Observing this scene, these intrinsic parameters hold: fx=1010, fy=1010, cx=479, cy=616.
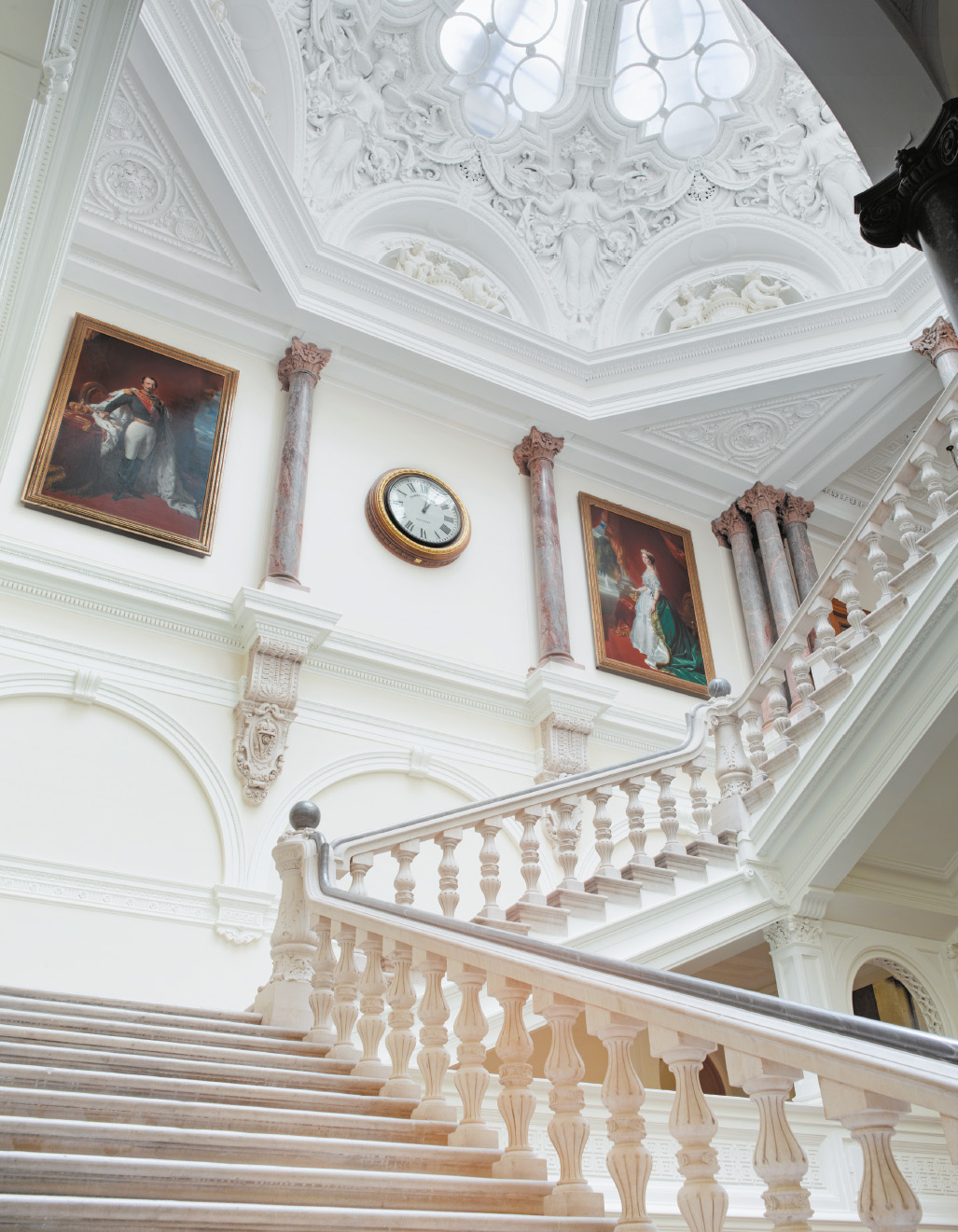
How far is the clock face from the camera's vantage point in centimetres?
1104

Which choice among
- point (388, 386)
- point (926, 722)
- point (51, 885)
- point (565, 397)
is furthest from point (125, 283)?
point (926, 722)

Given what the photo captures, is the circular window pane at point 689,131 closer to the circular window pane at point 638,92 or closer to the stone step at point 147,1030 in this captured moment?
the circular window pane at point 638,92

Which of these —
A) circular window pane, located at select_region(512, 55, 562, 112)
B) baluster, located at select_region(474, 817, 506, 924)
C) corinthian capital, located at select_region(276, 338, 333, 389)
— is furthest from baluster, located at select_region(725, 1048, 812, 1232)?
circular window pane, located at select_region(512, 55, 562, 112)

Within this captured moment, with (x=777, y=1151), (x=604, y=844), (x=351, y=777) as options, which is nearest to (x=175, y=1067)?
(x=777, y=1151)

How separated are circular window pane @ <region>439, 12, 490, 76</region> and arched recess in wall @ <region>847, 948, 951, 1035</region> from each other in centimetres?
1197

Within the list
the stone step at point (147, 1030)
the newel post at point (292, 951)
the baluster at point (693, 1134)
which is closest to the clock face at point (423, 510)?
the newel post at point (292, 951)

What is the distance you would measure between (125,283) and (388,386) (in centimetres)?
304

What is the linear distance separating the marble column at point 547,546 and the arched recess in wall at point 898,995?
451 cm

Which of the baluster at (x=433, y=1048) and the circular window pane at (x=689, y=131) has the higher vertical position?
the circular window pane at (x=689, y=131)

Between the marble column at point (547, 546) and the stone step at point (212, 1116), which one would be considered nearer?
the stone step at point (212, 1116)

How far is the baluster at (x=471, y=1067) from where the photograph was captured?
3.27 m

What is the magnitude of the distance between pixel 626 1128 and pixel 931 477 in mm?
5246

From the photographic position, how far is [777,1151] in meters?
1.93

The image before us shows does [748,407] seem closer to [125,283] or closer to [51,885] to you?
[125,283]
